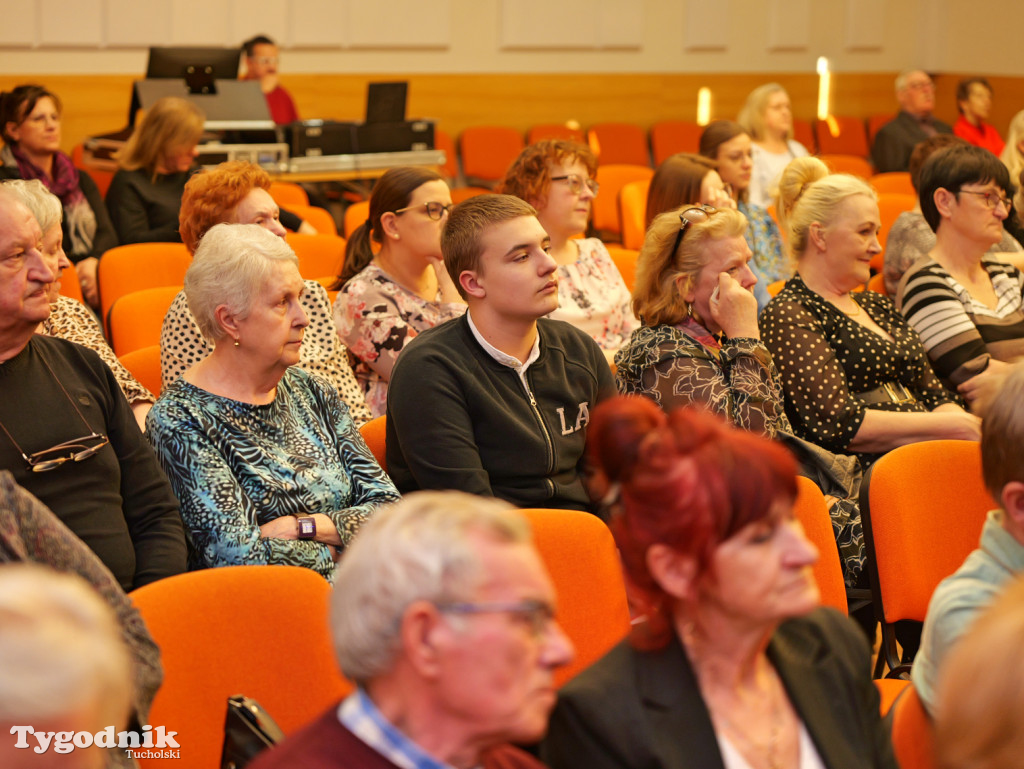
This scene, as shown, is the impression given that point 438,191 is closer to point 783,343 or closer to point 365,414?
point 365,414

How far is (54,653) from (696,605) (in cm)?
76

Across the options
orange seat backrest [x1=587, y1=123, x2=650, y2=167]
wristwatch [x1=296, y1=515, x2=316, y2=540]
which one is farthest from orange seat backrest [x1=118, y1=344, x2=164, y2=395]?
orange seat backrest [x1=587, y1=123, x2=650, y2=167]

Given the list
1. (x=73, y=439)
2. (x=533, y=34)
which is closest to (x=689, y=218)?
(x=73, y=439)

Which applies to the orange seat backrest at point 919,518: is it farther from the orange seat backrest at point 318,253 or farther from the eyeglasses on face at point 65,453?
the orange seat backrest at point 318,253

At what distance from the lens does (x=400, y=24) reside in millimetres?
8086

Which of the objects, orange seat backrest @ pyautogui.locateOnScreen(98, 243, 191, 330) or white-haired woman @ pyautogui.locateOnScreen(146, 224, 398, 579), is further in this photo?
orange seat backrest @ pyautogui.locateOnScreen(98, 243, 191, 330)

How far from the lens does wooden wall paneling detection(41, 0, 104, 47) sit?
700 cm

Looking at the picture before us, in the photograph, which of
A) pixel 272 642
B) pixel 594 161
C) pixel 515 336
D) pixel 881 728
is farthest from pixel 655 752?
pixel 594 161

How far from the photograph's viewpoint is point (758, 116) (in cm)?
623

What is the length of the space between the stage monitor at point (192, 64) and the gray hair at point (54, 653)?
538 centimetres

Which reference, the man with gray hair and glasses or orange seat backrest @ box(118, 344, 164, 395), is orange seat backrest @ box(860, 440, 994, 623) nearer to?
the man with gray hair and glasses

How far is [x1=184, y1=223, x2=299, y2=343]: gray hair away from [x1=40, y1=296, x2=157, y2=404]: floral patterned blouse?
498 millimetres

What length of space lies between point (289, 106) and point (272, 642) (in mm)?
6132

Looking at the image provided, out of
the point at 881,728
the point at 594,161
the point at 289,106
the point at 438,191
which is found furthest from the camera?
the point at 289,106
